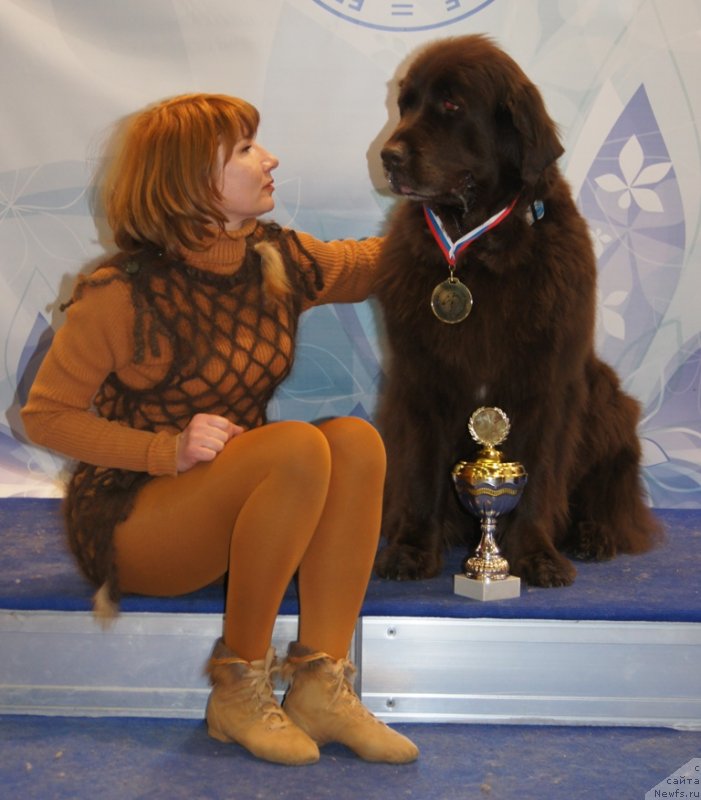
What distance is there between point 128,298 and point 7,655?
0.69 m

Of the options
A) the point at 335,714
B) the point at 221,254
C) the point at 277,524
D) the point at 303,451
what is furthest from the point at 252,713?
the point at 221,254

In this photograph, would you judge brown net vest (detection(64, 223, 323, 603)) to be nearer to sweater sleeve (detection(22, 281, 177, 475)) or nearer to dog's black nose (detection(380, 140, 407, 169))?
sweater sleeve (detection(22, 281, 177, 475))

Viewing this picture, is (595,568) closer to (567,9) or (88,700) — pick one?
(88,700)

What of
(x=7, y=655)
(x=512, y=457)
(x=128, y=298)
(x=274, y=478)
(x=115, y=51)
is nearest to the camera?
(x=274, y=478)

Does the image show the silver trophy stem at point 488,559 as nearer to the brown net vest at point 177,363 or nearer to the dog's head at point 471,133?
the brown net vest at point 177,363

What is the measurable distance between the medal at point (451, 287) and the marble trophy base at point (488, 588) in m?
0.50

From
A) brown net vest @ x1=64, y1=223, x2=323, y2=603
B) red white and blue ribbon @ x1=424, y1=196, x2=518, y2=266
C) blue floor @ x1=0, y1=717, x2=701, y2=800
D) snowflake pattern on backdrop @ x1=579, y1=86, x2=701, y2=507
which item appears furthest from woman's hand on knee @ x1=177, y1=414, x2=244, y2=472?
snowflake pattern on backdrop @ x1=579, y1=86, x2=701, y2=507

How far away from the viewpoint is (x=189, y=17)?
8.91 feet

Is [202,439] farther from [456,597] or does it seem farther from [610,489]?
[610,489]

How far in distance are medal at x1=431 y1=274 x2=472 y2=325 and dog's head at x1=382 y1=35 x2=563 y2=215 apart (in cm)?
16

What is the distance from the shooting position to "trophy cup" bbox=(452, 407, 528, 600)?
1.87 m

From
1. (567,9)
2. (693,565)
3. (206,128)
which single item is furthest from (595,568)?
(567,9)

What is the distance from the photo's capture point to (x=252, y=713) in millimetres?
1591

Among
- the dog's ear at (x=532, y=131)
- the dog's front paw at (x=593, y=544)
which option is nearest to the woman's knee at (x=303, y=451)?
the dog's ear at (x=532, y=131)
